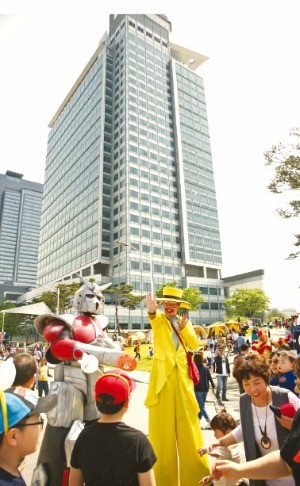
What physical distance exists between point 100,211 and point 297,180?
186ft

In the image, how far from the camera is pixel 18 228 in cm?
16012

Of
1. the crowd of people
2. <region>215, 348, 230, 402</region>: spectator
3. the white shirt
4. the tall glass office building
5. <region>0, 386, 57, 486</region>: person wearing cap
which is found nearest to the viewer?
<region>0, 386, 57, 486</region>: person wearing cap

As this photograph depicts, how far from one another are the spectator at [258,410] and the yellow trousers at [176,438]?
70cm

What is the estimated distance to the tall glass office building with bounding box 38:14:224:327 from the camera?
64312 millimetres

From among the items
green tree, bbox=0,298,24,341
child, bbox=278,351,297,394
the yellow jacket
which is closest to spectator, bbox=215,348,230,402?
child, bbox=278,351,297,394

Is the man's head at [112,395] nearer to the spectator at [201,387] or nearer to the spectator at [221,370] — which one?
the spectator at [201,387]

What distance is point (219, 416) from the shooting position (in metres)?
3.57

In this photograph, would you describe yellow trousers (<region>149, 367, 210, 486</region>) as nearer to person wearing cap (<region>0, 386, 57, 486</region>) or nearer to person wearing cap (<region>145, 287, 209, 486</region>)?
person wearing cap (<region>145, 287, 209, 486</region>)

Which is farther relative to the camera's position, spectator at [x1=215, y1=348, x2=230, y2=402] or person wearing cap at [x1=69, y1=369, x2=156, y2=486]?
spectator at [x1=215, y1=348, x2=230, y2=402]

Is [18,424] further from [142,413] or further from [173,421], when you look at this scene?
[142,413]

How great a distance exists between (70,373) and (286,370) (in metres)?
3.27

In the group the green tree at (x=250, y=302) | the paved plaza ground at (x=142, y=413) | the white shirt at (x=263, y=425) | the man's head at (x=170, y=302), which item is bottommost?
the paved plaza ground at (x=142, y=413)

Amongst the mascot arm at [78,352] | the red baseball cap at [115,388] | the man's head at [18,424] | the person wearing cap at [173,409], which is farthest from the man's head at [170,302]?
the man's head at [18,424]

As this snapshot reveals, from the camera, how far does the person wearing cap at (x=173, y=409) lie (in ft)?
10.6
